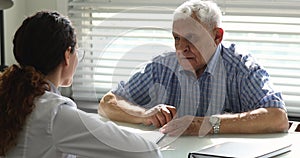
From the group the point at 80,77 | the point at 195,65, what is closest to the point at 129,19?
the point at 80,77

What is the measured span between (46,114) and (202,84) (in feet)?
3.38

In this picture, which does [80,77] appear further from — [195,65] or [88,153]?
[88,153]

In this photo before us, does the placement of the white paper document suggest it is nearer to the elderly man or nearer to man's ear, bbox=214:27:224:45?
the elderly man

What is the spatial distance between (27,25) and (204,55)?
957mm

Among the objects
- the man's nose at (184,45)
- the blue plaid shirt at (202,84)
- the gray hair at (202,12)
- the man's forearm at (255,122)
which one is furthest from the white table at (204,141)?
the gray hair at (202,12)

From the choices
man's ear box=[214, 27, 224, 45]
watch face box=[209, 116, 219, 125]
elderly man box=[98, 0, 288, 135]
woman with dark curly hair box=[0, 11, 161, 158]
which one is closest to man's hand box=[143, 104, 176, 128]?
elderly man box=[98, 0, 288, 135]

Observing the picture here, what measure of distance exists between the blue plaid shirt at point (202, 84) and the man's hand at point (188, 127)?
0.27 m

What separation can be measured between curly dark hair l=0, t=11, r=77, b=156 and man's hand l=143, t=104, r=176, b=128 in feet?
1.94

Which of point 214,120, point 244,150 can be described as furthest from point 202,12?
point 244,150

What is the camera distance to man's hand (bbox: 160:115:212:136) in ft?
6.35

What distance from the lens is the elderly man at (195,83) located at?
2.12 m

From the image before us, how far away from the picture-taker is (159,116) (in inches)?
80.3

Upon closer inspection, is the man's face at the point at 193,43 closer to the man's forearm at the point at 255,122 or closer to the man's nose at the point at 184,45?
the man's nose at the point at 184,45

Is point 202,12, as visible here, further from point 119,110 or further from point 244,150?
point 244,150
